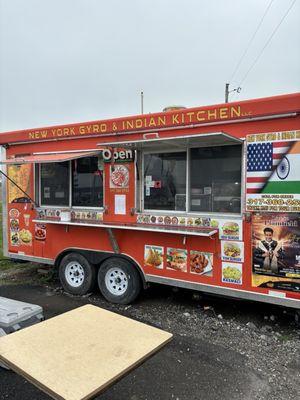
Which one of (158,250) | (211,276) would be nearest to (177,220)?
(158,250)

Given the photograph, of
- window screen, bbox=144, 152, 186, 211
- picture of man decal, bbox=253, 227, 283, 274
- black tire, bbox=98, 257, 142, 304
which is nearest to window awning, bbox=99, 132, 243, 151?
window screen, bbox=144, 152, 186, 211

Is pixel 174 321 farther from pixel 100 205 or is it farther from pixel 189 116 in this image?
pixel 189 116

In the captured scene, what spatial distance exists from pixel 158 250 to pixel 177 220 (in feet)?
1.66

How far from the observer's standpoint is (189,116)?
454cm

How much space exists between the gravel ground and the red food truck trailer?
43 cm

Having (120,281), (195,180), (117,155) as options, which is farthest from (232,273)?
(117,155)

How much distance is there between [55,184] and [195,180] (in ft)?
8.41

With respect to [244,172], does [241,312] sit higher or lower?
lower

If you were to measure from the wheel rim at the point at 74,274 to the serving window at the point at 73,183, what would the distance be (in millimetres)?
973

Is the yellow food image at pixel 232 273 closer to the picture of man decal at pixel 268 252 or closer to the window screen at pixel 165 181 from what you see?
the picture of man decal at pixel 268 252

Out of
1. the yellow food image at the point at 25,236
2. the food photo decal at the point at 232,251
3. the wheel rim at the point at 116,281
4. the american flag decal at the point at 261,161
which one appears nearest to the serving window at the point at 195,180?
the american flag decal at the point at 261,161

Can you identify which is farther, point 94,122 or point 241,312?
point 94,122

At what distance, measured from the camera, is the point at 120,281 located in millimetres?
5207

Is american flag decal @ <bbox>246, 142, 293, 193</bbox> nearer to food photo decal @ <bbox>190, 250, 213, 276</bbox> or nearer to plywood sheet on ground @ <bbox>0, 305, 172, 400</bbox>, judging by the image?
food photo decal @ <bbox>190, 250, 213, 276</bbox>
